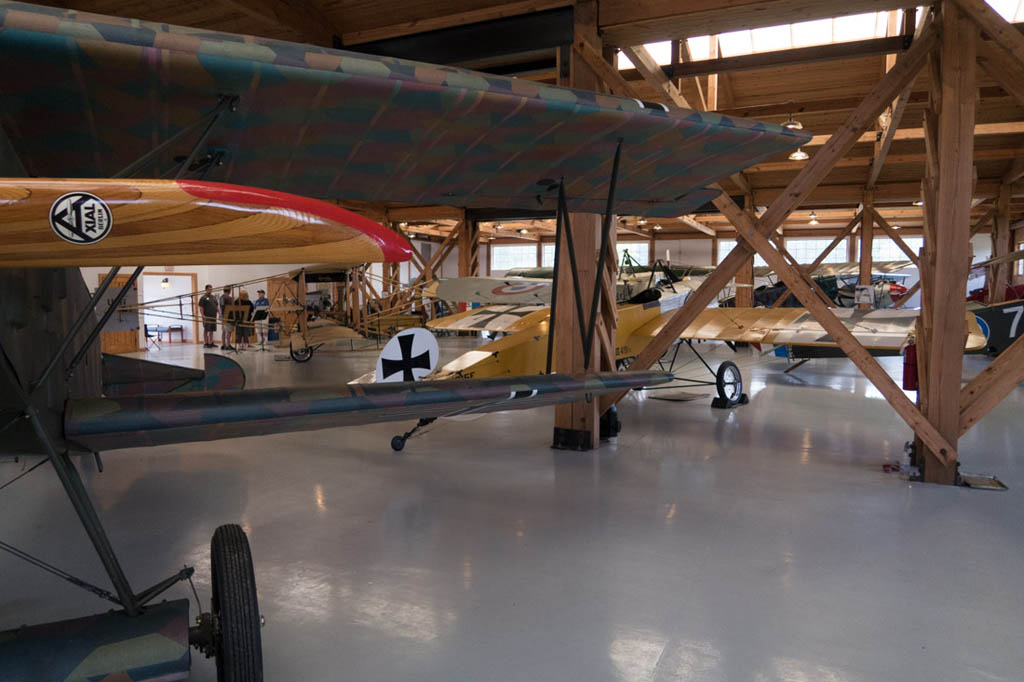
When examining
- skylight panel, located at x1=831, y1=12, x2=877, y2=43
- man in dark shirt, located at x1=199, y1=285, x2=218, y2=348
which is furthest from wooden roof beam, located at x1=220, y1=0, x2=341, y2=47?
man in dark shirt, located at x1=199, y1=285, x2=218, y2=348

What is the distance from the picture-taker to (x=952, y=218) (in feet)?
14.2

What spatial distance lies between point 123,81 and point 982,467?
5942 millimetres

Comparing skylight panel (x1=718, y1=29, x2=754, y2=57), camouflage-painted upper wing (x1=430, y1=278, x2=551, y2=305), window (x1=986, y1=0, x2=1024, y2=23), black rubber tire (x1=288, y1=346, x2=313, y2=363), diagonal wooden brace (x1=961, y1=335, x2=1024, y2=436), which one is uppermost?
skylight panel (x1=718, y1=29, x2=754, y2=57)

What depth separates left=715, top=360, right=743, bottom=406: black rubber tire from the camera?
7605mm

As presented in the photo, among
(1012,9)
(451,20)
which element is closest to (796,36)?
(1012,9)

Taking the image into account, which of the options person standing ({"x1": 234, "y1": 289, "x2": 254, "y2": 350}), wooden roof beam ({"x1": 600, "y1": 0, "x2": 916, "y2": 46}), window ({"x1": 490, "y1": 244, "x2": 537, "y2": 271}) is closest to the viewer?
wooden roof beam ({"x1": 600, "y1": 0, "x2": 916, "y2": 46})

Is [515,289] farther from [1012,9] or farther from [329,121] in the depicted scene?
[329,121]

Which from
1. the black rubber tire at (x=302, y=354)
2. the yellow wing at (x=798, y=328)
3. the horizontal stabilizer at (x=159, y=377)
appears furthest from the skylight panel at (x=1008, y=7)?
the black rubber tire at (x=302, y=354)

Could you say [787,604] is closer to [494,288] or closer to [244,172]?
[244,172]

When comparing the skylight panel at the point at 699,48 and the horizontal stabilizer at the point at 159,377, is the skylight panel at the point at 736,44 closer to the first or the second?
the skylight panel at the point at 699,48

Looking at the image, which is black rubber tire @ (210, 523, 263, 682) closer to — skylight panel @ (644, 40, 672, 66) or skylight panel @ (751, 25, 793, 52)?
skylight panel @ (644, 40, 672, 66)

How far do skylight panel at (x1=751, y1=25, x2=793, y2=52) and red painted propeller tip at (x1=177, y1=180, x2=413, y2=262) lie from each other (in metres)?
8.91

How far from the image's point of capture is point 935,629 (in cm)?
251

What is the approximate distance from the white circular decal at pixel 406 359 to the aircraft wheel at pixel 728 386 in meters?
4.11
